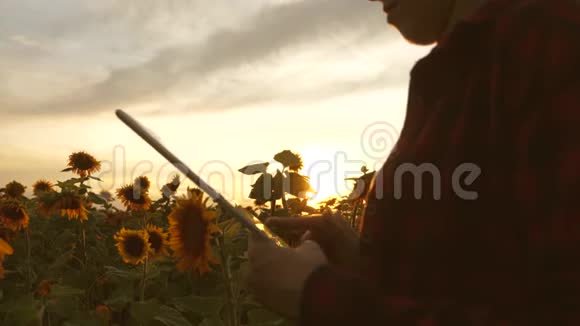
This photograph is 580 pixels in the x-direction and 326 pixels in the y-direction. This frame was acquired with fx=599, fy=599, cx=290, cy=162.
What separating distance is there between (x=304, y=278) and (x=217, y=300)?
1.50 metres

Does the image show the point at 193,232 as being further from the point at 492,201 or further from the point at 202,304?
the point at 492,201

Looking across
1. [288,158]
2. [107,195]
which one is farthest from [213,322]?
[107,195]

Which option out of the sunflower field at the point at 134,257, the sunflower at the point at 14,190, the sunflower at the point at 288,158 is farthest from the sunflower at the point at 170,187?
the sunflower at the point at 288,158

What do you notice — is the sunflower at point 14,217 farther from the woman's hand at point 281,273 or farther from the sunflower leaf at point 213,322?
the woman's hand at point 281,273

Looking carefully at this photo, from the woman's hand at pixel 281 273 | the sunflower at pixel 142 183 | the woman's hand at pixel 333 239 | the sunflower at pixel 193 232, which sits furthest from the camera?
the sunflower at pixel 142 183

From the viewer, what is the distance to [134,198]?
20.8ft

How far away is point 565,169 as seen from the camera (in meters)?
1.02

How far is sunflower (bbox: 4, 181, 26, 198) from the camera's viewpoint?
701 centimetres

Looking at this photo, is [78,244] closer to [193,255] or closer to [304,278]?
[193,255]

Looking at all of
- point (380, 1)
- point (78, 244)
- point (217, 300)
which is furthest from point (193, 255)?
point (78, 244)

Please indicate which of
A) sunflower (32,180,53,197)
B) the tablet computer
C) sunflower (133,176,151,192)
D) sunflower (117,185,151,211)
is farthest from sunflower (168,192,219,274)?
sunflower (32,180,53,197)

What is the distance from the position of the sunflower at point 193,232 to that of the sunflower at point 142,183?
449 cm

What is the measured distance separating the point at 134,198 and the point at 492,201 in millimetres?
5593

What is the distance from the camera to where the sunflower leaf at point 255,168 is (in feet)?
10.8
